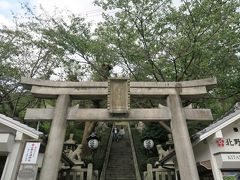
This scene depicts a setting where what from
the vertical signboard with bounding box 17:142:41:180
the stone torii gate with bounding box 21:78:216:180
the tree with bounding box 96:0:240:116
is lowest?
the vertical signboard with bounding box 17:142:41:180

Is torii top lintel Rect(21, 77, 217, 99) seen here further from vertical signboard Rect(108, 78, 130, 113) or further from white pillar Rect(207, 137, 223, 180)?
white pillar Rect(207, 137, 223, 180)

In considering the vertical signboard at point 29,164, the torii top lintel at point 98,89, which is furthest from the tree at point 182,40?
the vertical signboard at point 29,164

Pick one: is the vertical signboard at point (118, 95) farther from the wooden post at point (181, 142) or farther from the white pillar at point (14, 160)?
the white pillar at point (14, 160)

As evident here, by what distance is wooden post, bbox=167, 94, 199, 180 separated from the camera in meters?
7.68

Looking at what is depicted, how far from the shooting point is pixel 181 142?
322 inches

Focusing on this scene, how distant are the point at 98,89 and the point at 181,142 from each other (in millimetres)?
3382

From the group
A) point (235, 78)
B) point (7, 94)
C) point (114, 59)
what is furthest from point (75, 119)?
point (7, 94)

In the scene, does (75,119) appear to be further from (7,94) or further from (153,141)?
(7,94)

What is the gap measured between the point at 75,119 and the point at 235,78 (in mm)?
10319

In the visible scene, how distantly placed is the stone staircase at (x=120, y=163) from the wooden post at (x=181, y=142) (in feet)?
29.5

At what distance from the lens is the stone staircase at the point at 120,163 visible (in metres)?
16.8

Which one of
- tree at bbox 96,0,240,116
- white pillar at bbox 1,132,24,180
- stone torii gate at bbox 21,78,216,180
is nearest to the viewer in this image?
stone torii gate at bbox 21,78,216,180

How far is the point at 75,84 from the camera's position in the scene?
29.9ft

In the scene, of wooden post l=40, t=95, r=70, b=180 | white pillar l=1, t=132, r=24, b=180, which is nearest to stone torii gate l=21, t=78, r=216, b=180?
wooden post l=40, t=95, r=70, b=180
